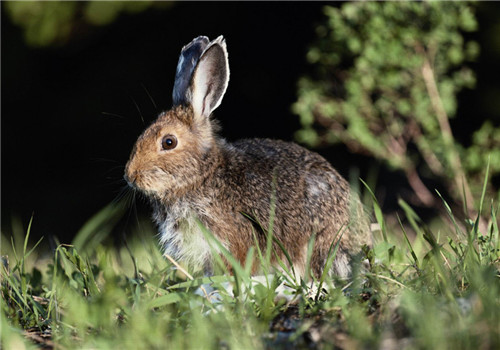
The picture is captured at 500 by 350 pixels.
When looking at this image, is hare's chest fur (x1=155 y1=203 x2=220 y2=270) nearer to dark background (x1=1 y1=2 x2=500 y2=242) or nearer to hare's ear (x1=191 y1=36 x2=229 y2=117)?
hare's ear (x1=191 y1=36 x2=229 y2=117)

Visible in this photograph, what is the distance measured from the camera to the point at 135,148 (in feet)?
13.3

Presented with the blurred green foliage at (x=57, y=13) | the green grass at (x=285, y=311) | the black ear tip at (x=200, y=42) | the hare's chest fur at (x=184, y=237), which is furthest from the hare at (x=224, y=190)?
the blurred green foliage at (x=57, y=13)

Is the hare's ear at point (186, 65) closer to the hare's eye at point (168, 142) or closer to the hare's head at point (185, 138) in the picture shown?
the hare's head at point (185, 138)

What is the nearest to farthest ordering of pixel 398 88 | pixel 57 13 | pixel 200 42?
1. pixel 200 42
2. pixel 398 88
3. pixel 57 13

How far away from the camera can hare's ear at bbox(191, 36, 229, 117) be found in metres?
3.96

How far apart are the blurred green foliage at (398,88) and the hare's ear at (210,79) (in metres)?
2.41

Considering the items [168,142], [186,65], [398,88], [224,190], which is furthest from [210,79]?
[398,88]

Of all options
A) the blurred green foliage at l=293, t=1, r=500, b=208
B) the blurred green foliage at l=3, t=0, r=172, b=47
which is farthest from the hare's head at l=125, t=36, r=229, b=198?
the blurred green foliage at l=3, t=0, r=172, b=47

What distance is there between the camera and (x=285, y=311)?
272cm

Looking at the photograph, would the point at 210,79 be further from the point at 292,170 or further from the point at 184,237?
the point at 184,237

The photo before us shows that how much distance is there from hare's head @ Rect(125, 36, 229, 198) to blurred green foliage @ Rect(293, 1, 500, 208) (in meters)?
2.42

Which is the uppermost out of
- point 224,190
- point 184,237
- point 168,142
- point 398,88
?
point 398,88

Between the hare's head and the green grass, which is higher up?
the hare's head

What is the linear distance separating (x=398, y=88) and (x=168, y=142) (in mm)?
3420
